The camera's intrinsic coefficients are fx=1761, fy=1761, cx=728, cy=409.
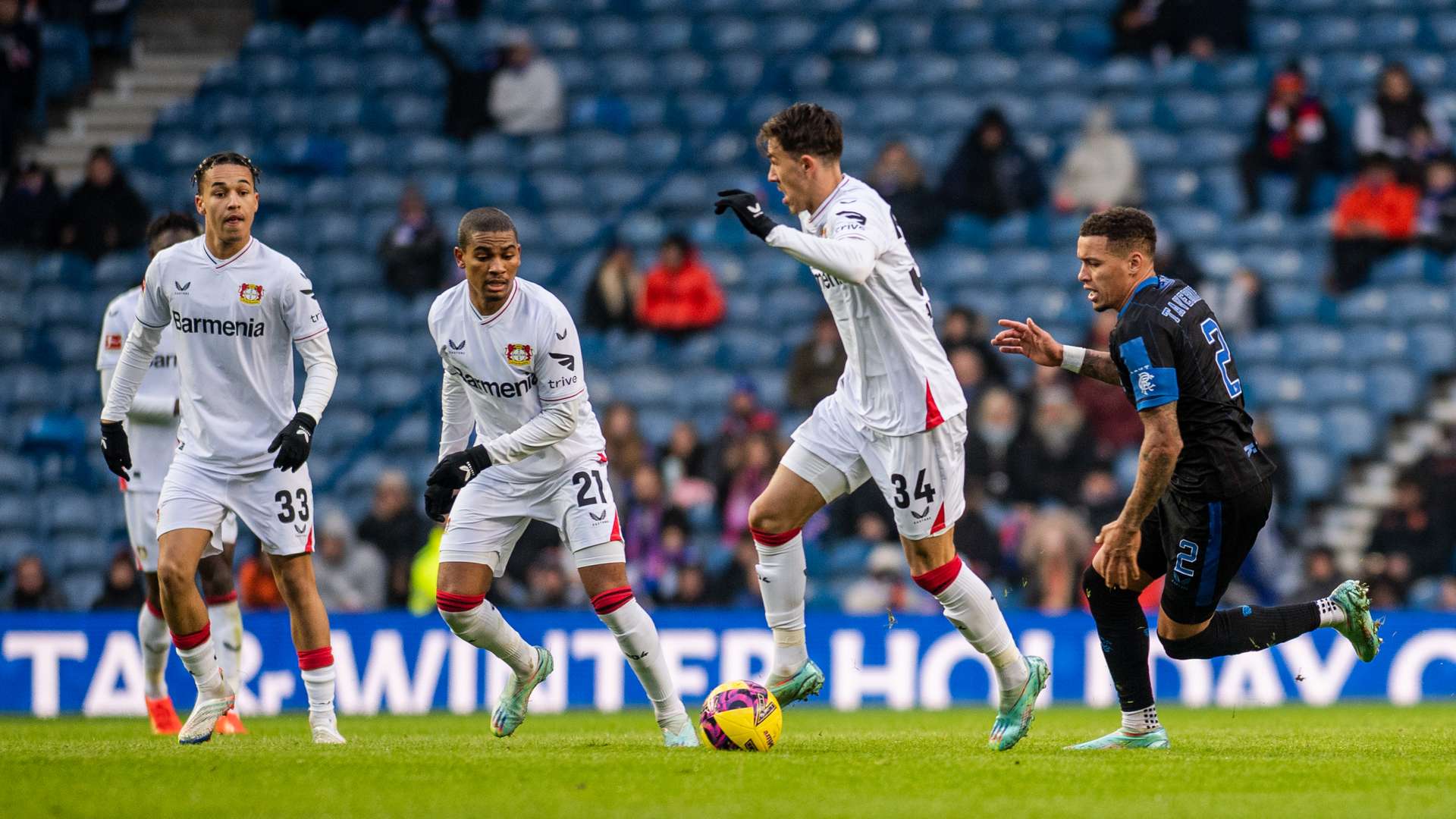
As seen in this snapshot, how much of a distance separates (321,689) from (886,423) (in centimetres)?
282

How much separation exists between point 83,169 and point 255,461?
10.9 metres

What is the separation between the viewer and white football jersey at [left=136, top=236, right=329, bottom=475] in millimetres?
7902

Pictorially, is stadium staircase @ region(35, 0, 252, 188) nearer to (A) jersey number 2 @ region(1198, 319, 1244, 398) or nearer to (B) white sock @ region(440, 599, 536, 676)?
(B) white sock @ region(440, 599, 536, 676)

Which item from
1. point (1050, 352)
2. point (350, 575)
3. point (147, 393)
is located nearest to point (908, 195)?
point (350, 575)

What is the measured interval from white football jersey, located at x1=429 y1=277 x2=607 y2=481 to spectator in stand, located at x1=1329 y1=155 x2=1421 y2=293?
34.6ft

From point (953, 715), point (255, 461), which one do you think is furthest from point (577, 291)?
point (255, 461)

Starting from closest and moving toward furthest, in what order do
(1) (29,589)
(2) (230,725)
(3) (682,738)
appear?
(3) (682,738) < (2) (230,725) < (1) (29,589)

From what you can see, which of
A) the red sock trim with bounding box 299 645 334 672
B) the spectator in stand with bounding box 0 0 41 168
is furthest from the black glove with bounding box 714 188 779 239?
the spectator in stand with bounding box 0 0 41 168

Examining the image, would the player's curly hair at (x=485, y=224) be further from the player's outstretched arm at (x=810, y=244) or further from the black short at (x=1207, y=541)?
the black short at (x=1207, y=541)

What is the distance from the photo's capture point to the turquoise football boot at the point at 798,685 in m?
7.89

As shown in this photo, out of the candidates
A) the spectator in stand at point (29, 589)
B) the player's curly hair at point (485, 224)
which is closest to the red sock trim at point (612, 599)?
the player's curly hair at point (485, 224)

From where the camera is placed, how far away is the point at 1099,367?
25.6ft

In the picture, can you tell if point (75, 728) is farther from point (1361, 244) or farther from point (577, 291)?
point (1361, 244)

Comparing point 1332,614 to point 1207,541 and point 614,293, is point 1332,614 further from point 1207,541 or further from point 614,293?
point 614,293
